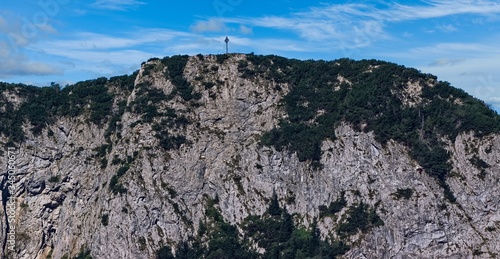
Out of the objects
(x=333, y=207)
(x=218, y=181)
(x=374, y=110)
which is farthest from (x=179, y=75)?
(x=333, y=207)

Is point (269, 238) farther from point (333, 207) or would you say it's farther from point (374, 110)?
point (374, 110)

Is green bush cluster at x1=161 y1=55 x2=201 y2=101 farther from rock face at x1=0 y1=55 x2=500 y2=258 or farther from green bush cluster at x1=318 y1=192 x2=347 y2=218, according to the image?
green bush cluster at x1=318 y1=192 x2=347 y2=218

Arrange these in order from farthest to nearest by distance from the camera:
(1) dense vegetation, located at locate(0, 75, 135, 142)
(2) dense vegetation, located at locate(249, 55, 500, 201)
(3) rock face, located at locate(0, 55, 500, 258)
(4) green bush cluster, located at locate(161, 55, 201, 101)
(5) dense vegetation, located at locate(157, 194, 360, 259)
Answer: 1. (1) dense vegetation, located at locate(0, 75, 135, 142)
2. (4) green bush cluster, located at locate(161, 55, 201, 101)
3. (2) dense vegetation, located at locate(249, 55, 500, 201)
4. (5) dense vegetation, located at locate(157, 194, 360, 259)
5. (3) rock face, located at locate(0, 55, 500, 258)

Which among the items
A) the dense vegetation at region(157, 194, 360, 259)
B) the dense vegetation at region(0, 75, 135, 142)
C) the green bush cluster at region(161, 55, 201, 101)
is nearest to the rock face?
the green bush cluster at region(161, 55, 201, 101)

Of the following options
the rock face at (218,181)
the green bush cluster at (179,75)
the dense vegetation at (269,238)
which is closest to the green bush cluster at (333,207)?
the rock face at (218,181)

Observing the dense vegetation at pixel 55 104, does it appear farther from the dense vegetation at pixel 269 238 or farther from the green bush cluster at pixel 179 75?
the dense vegetation at pixel 269 238

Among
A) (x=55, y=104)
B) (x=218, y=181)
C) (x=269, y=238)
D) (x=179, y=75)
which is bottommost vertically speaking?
(x=269, y=238)

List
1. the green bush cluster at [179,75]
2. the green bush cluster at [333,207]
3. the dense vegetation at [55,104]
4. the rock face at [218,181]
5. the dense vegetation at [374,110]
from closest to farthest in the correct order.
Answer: the rock face at [218,181] → the green bush cluster at [333,207] → the dense vegetation at [374,110] → the green bush cluster at [179,75] → the dense vegetation at [55,104]
